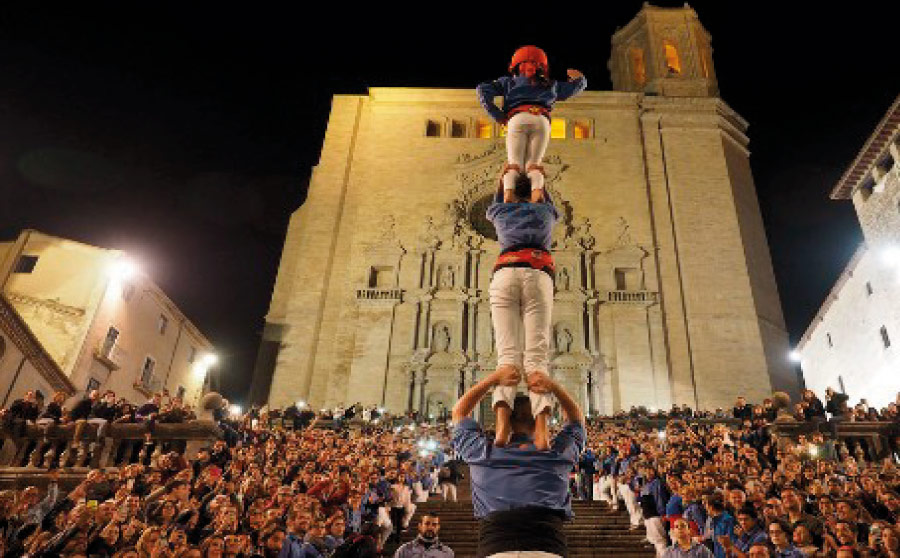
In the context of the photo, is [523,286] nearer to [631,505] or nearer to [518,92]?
[518,92]

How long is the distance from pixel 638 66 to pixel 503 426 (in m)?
50.7

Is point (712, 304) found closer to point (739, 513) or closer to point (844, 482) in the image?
point (844, 482)

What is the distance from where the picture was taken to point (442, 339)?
37281 millimetres

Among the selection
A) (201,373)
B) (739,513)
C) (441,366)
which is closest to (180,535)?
(739,513)

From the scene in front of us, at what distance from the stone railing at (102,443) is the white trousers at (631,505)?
9221 millimetres

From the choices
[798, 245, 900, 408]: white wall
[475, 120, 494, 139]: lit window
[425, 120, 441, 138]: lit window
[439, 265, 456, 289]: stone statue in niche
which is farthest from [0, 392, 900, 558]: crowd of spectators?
[425, 120, 441, 138]: lit window

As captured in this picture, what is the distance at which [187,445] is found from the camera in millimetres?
13859

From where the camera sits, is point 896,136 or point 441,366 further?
point 441,366

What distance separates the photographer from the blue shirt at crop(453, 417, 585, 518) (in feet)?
12.5

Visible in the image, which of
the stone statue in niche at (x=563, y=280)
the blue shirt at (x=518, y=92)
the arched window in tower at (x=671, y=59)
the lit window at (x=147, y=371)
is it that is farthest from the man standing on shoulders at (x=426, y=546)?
the arched window in tower at (x=671, y=59)

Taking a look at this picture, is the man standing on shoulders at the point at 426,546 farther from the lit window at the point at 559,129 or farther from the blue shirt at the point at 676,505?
the lit window at the point at 559,129

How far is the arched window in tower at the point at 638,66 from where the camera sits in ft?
161

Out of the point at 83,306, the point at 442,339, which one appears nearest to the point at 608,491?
the point at 442,339

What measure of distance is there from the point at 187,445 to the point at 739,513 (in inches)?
424
